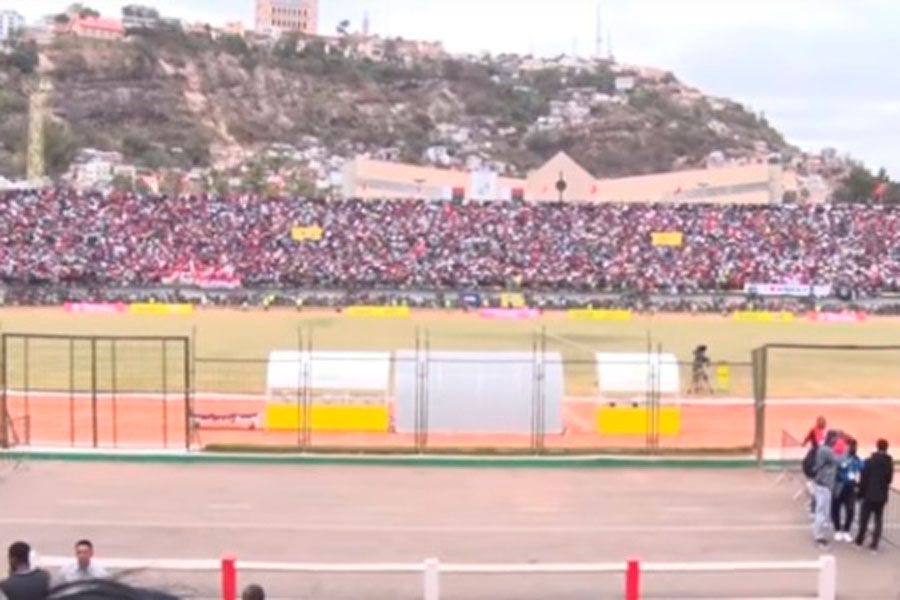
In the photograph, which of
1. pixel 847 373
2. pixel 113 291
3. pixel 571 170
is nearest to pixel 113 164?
pixel 571 170

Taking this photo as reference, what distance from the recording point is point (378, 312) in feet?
216

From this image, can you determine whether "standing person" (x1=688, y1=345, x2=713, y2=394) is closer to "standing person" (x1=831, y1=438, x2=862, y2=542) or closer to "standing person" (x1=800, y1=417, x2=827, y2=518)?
"standing person" (x1=800, y1=417, x2=827, y2=518)

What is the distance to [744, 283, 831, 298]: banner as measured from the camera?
7306 cm

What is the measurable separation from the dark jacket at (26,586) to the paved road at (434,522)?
5640 millimetres

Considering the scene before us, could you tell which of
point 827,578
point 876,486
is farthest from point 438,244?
point 827,578

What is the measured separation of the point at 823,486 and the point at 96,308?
53.1m

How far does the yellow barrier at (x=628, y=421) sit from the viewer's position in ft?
94.9

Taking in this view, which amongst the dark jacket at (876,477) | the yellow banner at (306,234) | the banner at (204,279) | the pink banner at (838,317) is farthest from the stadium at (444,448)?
the yellow banner at (306,234)

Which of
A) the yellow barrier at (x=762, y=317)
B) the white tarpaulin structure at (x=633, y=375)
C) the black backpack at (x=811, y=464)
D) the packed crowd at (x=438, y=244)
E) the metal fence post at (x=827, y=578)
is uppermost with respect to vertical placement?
the packed crowd at (x=438, y=244)

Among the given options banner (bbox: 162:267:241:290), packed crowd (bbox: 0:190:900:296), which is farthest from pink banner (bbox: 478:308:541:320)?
banner (bbox: 162:267:241:290)

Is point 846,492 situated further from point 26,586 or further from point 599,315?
point 599,315

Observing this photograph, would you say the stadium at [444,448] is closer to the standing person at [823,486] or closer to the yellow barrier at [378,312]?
the standing person at [823,486]

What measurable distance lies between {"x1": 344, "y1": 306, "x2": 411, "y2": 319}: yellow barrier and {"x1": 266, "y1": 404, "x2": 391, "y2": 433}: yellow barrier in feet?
116

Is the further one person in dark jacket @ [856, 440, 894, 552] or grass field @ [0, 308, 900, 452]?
grass field @ [0, 308, 900, 452]
